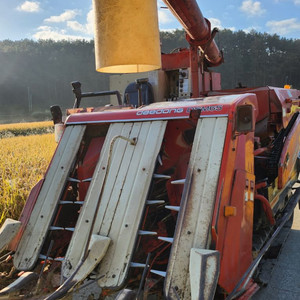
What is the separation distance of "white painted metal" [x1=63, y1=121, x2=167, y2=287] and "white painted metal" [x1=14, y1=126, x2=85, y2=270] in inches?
11.6

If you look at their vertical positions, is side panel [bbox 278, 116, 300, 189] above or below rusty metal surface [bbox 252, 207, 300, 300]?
above

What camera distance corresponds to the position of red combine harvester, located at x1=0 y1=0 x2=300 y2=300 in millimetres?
1960

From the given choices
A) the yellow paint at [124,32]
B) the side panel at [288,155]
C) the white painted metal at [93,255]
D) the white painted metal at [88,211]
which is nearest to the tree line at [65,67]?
the side panel at [288,155]

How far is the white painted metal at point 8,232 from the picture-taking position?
236cm

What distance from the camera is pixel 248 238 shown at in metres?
2.25

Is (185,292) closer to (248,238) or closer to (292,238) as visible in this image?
(248,238)

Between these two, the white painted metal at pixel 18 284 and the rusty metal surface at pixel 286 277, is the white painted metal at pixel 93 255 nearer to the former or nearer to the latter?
the white painted metal at pixel 18 284

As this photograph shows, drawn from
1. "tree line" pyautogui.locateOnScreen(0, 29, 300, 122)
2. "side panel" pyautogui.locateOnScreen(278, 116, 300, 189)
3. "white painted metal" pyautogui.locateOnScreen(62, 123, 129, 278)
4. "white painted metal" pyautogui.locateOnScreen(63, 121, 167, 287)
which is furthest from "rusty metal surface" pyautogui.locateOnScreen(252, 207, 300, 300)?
"tree line" pyautogui.locateOnScreen(0, 29, 300, 122)

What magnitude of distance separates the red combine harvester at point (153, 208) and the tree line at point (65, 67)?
38201mm

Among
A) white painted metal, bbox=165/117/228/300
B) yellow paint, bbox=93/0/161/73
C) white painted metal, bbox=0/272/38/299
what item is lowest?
white painted metal, bbox=0/272/38/299

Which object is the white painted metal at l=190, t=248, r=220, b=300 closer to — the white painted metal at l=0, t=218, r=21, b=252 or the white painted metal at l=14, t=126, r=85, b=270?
the white painted metal at l=14, t=126, r=85, b=270

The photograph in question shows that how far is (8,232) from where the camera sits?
2.40 metres

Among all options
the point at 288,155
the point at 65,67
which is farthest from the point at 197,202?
the point at 65,67

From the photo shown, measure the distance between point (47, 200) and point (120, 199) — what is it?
25.6 inches
